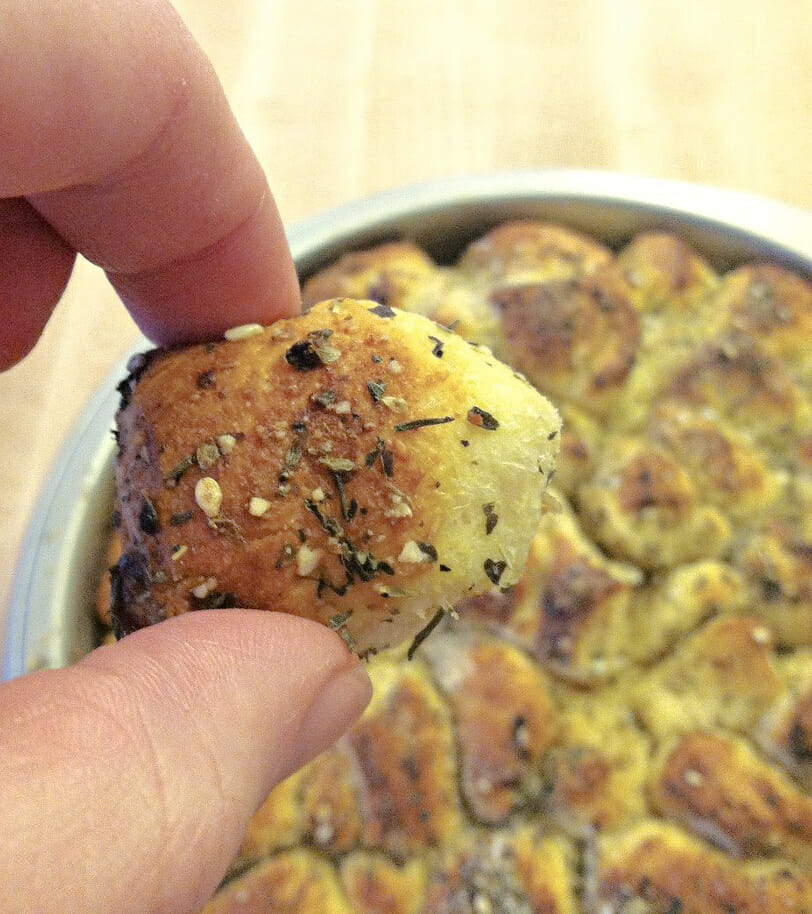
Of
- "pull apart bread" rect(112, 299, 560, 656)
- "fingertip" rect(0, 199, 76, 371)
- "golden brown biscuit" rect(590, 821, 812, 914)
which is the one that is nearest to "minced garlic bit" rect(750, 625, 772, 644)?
"golden brown biscuit" rect(590, 821, 812, 914)

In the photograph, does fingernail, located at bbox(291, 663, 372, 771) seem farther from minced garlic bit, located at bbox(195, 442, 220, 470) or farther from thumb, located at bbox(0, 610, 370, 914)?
minced garlic bit, located at bbox(195, 442, 220, 470)

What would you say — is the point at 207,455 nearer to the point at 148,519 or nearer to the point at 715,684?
the point at 148,519

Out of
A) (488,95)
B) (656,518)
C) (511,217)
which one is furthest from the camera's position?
(488,95)

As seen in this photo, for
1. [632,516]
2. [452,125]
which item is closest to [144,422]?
[632,516]

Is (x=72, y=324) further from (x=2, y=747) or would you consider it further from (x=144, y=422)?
(x=2, y=747)

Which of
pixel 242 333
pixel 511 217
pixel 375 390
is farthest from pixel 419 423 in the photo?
pixel 511 217
